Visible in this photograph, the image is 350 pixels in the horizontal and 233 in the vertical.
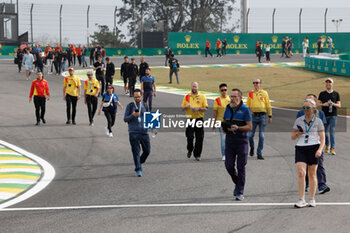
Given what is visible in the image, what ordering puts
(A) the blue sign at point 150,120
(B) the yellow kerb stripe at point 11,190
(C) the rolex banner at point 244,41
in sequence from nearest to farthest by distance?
(B) the yellow kerb stripe at point 11,190
(A) the blue sign at point 150,120
(C) the rolex banner at point 244,41

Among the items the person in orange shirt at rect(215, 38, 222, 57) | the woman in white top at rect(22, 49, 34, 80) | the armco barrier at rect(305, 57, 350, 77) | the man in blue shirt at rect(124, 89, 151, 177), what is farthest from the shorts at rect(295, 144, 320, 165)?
the person in orange shirt at rect(215, 38, 222, 57)

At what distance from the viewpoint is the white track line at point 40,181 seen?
10117mm

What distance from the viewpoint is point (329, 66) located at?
37750 millimetres

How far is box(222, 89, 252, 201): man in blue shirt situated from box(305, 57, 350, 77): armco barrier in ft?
89.3

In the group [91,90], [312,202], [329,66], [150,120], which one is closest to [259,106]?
[150,120]

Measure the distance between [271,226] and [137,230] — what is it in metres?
1.89

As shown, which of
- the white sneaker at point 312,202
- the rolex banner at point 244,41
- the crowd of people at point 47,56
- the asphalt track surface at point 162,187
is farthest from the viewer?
the rolex banner at point 244,41

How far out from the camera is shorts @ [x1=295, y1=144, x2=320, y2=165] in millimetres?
9242

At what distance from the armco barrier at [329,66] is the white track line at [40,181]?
993 inches

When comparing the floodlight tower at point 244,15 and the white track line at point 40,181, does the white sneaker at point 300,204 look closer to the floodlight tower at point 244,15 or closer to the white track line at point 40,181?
the white track line at point 40,181

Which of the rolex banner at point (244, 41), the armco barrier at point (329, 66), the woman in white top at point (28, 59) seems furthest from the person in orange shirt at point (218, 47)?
the woman in white top at point (28, 59)

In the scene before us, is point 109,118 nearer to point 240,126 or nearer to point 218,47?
point 240,126

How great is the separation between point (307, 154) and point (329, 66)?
98.0 ft

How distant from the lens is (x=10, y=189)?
11125 mm
